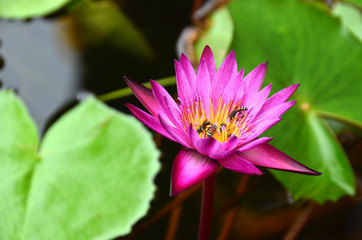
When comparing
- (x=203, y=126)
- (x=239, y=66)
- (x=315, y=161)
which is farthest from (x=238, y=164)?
(x=315, y=161)

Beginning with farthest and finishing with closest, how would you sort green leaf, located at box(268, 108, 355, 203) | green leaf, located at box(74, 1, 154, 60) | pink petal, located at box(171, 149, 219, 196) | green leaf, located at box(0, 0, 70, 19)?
green leaf, located at box(74, 1, 154, 60)
green leaf, located at box(0, 0, 70, 19)
green leaf, located at box(268, 108, 355, 203)
pink petal, located at box(171, 149, 219, 196)

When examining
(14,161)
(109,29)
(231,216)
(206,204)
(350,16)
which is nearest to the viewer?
(206,204)

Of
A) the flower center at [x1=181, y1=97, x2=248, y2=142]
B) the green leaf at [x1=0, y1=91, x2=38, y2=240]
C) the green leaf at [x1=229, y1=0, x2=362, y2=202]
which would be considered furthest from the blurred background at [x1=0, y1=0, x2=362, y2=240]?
the flower center at [x1=181, y1=97, x2=248, y2=142]

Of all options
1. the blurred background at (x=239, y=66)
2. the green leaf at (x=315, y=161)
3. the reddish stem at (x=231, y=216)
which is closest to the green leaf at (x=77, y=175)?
the blurred background at (x=239, y=66)

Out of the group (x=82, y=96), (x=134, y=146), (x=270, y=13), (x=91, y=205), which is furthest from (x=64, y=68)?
(x=270, y=13)

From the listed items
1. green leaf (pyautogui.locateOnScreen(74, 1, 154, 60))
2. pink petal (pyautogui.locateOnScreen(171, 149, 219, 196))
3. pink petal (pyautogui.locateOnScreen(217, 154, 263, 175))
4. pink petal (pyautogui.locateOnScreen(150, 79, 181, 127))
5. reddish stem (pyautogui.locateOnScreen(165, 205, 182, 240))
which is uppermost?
pink petal (pyautogui.locateOnScreen(150, 79, 181, 127))

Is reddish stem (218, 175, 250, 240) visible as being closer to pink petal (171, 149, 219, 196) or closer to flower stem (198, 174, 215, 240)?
flower stem (198, 174, 215, 240)

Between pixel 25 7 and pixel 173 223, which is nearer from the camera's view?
pixel 173 223

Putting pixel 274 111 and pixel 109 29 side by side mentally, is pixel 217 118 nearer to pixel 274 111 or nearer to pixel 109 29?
pixel 274 111
